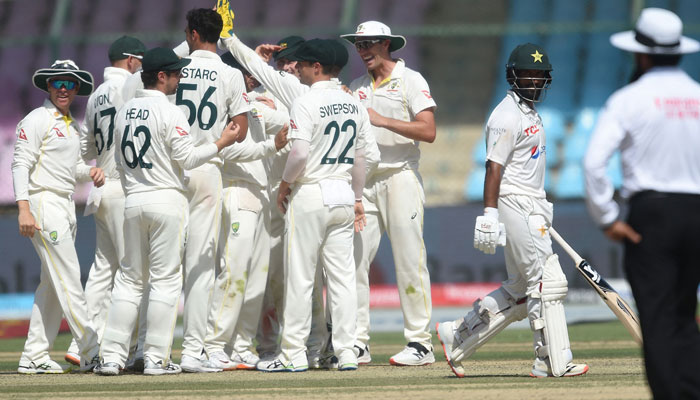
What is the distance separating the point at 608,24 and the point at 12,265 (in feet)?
28.5

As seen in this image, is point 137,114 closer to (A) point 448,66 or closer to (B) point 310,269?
(B) point 310,269

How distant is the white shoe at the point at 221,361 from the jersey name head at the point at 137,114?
1780 millimetres

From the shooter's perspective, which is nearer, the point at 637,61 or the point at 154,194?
the point at 637,61

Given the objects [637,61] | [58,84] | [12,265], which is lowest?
[12,265]

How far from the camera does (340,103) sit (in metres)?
7.23

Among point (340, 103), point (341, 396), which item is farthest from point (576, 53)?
point (341, 396)

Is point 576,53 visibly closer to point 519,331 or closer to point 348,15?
point 348,15

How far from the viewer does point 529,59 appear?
6867mm

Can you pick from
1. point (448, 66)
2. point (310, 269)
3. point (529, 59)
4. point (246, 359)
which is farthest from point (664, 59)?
point (448, 66)

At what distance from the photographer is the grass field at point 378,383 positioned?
19.3 feet

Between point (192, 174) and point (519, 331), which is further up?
point (192, 174)

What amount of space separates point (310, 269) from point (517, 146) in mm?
1592

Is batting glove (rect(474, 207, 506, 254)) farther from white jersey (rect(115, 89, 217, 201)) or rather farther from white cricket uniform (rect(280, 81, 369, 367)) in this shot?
white jersey (rect(115, 89, 217, 201))

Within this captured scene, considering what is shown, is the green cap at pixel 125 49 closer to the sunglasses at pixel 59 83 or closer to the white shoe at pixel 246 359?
the sunglasses at pixel 59 83
